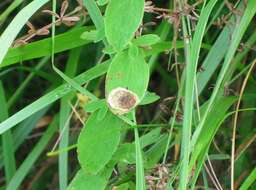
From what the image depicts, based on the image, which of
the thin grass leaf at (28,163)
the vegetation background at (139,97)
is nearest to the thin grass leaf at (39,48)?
the vegetation background at (139,97)

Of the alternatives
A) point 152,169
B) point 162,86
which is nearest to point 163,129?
point 152,169

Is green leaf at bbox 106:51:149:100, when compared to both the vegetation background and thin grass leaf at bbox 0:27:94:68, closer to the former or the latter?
the vegetation background

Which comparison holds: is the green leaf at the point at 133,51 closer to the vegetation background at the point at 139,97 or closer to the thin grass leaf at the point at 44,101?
the vegetation background at the point at 139,97

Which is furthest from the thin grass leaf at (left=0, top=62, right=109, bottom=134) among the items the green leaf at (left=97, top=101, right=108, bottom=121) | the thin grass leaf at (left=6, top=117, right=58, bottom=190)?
the thin grass leaf at (left=6, top=117, right=58, bottom=190)

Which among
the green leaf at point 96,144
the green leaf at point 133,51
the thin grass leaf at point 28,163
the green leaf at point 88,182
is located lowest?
the thin grass leaf at point 28,163

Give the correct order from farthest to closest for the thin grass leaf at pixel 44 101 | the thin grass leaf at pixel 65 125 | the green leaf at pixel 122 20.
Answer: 1. the thin grass leaf at pixel 65 125
2. the thin grass leaf at pixel 44 101
3. the green leaf at pixel 122 20

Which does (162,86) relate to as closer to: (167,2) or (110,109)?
(167,2)

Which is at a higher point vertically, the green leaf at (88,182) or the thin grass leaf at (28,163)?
the green leaf at (88,182)
